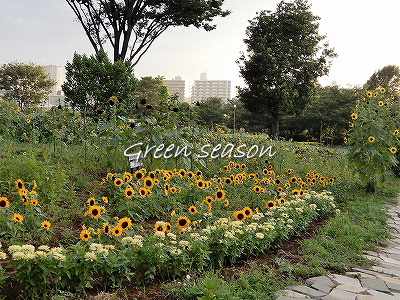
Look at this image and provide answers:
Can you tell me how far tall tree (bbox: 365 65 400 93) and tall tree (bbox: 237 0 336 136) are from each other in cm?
1191

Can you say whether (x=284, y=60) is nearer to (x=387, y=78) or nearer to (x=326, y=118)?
(x=326, y=118)

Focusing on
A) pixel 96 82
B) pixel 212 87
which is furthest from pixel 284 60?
pixel 212 87

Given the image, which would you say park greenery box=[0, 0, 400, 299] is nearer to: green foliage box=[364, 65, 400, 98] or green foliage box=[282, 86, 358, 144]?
green foliage box=[282, 86, 358, 144]

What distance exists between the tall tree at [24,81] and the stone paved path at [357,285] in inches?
1188

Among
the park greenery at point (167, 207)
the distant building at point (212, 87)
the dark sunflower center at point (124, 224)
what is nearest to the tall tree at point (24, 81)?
the park greenery at point (167, 207)

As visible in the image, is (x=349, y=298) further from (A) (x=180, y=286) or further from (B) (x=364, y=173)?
(B) (x=364, y=173)

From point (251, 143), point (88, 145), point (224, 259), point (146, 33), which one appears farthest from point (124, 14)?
point (224, 259)

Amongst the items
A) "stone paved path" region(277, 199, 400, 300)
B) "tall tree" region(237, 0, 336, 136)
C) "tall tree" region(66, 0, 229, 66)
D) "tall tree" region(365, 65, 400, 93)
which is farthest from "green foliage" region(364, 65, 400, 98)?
"stone paved path" region(277, 199, 400, 300)

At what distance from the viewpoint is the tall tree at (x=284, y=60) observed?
18625mm

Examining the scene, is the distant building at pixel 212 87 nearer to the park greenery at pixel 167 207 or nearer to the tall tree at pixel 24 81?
the tall tree at pixel 24 81

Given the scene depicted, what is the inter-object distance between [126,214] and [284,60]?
17088 mm

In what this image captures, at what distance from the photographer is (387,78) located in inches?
1143

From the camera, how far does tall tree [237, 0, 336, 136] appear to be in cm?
1862

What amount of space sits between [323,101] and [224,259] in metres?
24.1
